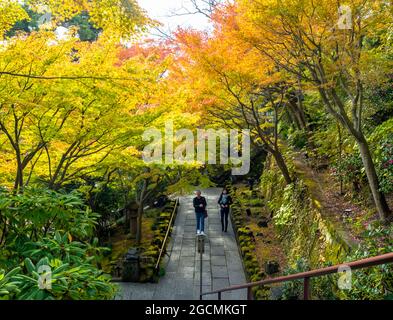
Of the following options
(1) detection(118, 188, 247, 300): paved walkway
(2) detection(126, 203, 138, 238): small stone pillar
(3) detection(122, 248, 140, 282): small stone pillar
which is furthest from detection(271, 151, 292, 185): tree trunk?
(3) detection(122, 248, 140, 282): small stone pillar

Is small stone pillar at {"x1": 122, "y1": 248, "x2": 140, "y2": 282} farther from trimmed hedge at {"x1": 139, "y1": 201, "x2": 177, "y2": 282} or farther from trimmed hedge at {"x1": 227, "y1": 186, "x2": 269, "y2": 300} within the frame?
trimmed hedge at {"x1": 227, "y1": 186, "x2": 269, "y2": 300}

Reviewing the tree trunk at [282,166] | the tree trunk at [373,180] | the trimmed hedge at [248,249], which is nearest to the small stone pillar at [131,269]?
the trimmed hedge at [248,249]

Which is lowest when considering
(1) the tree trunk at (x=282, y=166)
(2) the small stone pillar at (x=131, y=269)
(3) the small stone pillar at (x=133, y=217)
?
(2) the small stone pillar at (x=131, y=269)

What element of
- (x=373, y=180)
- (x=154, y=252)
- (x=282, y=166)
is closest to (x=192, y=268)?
(x=154, y=252)

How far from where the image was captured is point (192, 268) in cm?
1131

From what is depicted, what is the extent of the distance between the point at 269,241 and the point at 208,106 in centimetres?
538

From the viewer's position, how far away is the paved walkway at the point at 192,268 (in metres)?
9.62

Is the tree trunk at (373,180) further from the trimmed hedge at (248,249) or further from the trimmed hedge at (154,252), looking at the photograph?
the trimmed hedge at (154,252)

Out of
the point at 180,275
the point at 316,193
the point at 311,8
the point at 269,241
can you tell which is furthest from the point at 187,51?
the point at 269,241

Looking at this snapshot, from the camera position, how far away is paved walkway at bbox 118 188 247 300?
962cm

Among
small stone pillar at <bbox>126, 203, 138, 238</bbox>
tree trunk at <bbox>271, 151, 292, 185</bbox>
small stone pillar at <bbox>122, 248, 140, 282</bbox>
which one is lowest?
small stone pillar at <bbox>122, 248, 140, 282</bbox>

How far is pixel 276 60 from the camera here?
909cm

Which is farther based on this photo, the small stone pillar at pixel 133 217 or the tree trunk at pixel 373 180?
the small stone pillar at pixel 133 217
